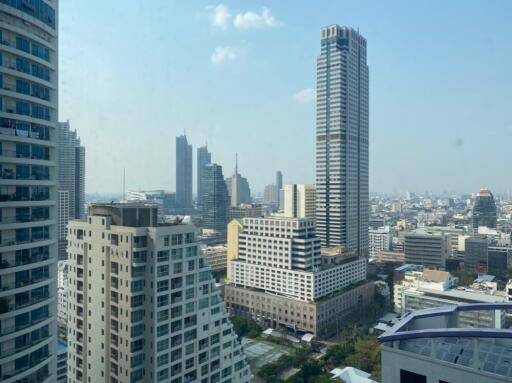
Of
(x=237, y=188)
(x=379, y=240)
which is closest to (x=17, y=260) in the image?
(x=379, y=240)

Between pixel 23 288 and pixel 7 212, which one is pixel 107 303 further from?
pixel 7 212

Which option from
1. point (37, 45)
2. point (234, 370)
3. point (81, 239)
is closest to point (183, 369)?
point (234, 370)

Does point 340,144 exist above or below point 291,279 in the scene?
above

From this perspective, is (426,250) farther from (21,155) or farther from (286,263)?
(21,155)

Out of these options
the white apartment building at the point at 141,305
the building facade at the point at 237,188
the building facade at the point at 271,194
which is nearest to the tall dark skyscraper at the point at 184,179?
the building facade at the point at 237,188

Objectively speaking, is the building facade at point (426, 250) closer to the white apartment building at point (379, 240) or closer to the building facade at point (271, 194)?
the white apartment building at point (379, 240)

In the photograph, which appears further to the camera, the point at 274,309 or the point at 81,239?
the point at 274,309

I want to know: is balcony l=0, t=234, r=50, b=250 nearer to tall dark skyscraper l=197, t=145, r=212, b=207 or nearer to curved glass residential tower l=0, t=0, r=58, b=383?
curved glass residential tower l=0, t=0, r=58, b=383
